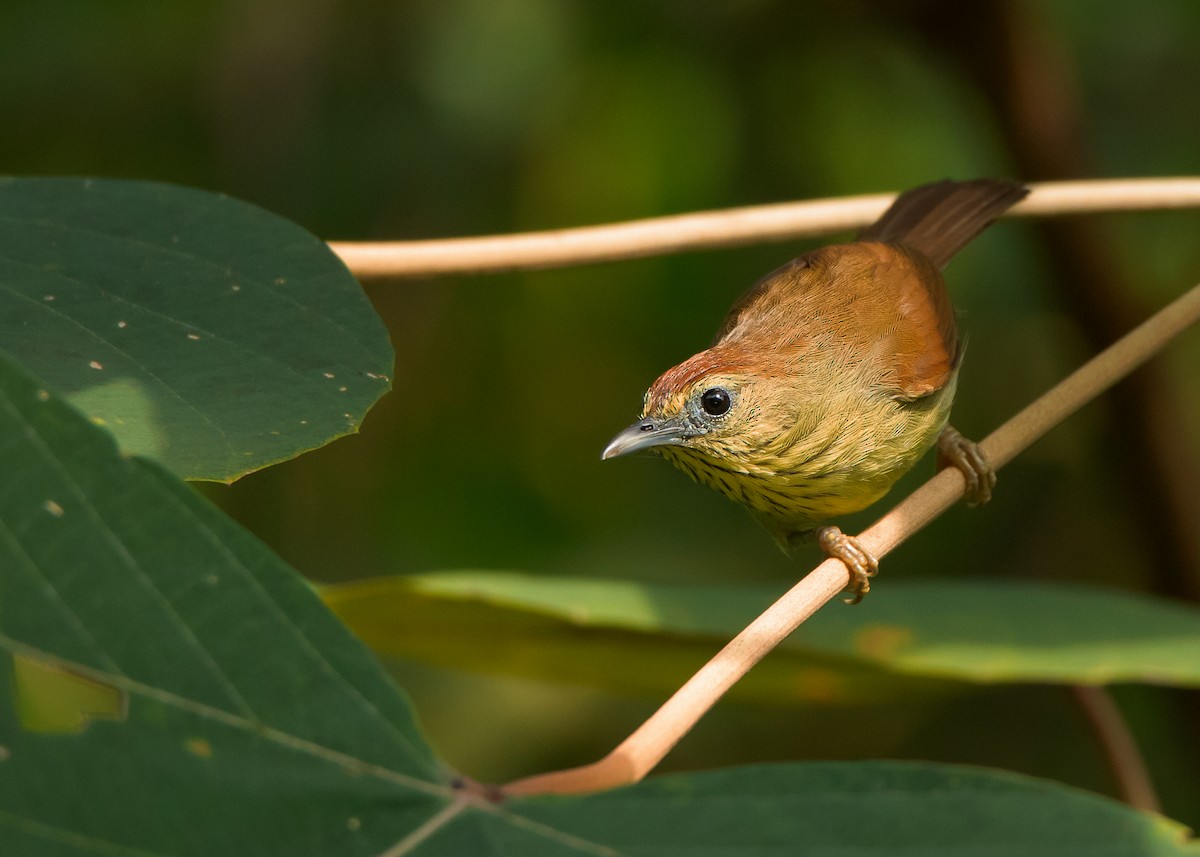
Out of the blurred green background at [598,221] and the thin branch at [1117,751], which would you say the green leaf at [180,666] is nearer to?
the thin branch at [1117,751]

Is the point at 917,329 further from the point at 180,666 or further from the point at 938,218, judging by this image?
the point at 180,666

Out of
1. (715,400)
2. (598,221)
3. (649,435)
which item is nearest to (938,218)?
(715,400)

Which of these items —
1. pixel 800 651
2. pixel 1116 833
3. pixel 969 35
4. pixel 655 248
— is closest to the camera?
pixel 1116 833

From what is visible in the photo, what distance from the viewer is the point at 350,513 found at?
5383 mm

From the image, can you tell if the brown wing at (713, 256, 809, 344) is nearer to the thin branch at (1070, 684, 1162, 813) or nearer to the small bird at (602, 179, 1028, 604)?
the small bird at (602, 179, 1028, 604)

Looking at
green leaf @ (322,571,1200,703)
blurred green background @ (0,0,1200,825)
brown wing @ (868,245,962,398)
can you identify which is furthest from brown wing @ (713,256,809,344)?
blurred green background @ (0,0,1200,825)

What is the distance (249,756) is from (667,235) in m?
1.53

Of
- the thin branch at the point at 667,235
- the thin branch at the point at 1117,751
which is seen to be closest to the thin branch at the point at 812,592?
the thin branch at the point at 667,235

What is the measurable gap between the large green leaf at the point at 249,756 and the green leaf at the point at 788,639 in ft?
4.53

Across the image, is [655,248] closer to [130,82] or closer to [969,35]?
[969,35]

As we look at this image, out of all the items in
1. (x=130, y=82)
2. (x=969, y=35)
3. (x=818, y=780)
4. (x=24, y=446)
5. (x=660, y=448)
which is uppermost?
(x=969, y=35)

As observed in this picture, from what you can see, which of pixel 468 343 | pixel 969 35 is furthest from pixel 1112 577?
pixel 468 343

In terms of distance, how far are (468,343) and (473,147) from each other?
0.78 meters

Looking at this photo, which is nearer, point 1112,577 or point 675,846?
point 675,846
